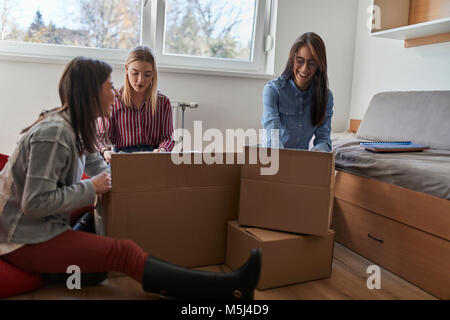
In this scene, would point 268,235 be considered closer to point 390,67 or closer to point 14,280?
point 14,280

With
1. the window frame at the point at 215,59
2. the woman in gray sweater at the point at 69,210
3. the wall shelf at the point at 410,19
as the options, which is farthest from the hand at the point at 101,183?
the wall shelf at the point at 410,19

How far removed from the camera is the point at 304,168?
1380mm

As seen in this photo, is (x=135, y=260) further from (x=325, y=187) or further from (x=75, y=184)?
(x=325, y=187)

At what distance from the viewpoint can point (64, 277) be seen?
129cm

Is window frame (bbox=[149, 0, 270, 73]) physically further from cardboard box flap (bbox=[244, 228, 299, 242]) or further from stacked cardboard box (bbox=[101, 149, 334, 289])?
cardboard box flap (bbox=[244, 228, 299, 242])

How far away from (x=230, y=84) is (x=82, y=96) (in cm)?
137

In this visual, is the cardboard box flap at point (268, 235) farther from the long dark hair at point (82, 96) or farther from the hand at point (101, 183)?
the long dark hair at point (82, 96)

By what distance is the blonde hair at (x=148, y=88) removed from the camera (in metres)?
1.69

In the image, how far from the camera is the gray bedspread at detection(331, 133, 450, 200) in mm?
1345

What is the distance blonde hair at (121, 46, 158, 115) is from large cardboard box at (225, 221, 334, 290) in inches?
26.2

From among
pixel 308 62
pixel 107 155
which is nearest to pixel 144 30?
pixel 107 155

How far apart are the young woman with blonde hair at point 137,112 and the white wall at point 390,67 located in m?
1.46

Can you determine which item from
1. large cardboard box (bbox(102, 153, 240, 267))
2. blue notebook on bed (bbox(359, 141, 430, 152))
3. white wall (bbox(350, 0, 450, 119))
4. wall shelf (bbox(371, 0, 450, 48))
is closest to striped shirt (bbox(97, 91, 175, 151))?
large cardboard box (bbox(102, 153, 240, 267))

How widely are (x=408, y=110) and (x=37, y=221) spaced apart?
1805 millimetres
